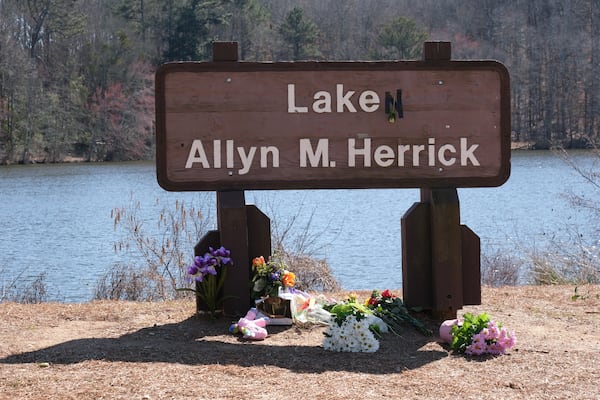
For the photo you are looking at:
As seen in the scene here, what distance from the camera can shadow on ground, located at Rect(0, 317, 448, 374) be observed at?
5129 millimetres

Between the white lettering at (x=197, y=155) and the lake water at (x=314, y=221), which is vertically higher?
the white lettering at (x=197, y=155)

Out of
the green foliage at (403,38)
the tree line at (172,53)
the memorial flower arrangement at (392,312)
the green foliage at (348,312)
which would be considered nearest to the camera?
the green foliage at (348,312)

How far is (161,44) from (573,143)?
2490 centimetres

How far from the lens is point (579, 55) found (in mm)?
59062

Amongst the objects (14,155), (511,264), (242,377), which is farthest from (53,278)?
(14,155)

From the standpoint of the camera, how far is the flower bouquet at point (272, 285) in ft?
20.1

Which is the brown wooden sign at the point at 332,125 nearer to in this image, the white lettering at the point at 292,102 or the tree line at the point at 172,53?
the white lettering at the point at 292,102

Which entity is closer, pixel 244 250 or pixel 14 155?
pixel 244 250

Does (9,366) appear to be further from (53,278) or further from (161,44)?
(161,44)

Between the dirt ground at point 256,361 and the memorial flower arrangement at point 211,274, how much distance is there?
0.48 ft

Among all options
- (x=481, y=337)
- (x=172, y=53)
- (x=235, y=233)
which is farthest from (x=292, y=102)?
(x=172, y=53)

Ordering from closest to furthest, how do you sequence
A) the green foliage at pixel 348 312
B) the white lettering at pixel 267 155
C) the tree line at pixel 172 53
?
the green foliage at pixel 348 312, the white lettering at pixel 267 155, the tree line at pixel 172 53

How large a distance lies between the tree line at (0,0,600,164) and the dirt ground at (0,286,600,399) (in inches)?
1550

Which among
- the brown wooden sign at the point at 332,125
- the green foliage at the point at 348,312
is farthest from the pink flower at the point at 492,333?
the brown wooden sign at the point at 332,125
